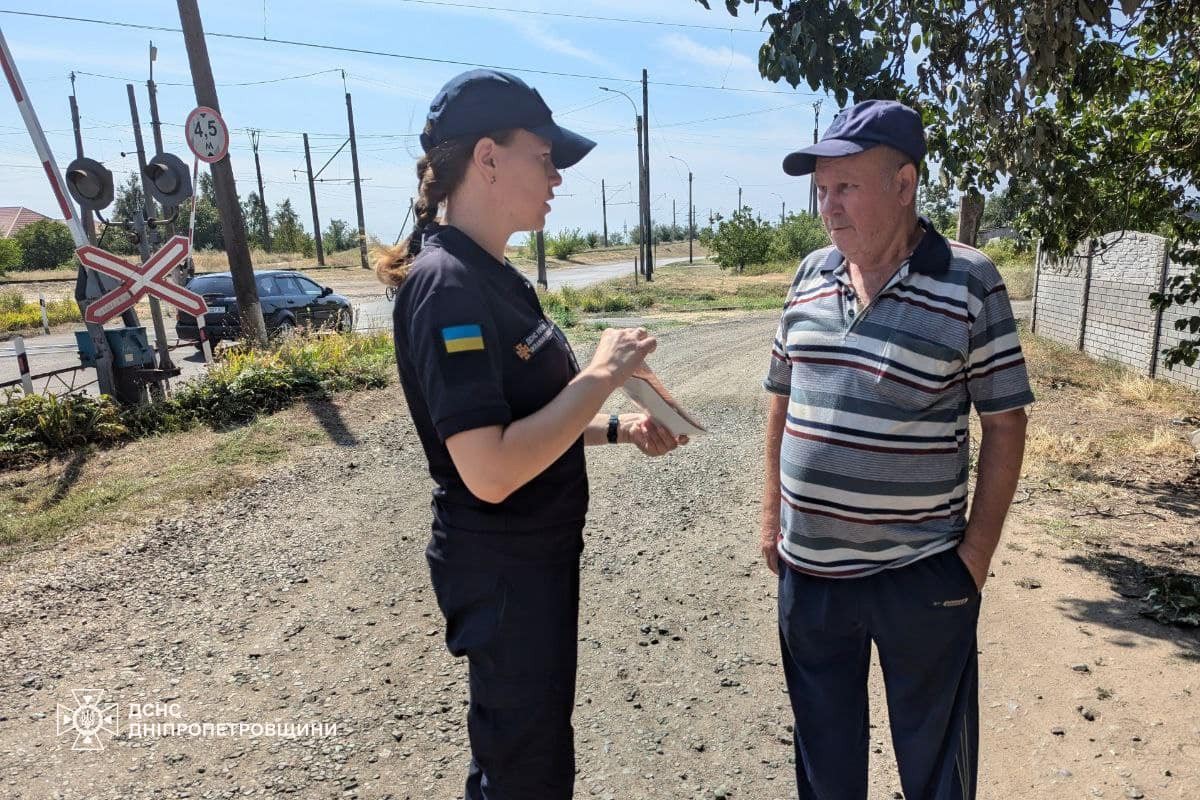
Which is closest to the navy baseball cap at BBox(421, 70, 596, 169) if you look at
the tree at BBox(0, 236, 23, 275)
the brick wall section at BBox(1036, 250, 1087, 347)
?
the brick wall section at BBox(1036, 250, 1087, 347)

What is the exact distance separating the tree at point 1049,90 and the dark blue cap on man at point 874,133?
153 centimetres

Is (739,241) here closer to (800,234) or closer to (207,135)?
(800,234)

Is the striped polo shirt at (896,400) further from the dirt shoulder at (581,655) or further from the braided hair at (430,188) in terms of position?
the dirt shoulder at (581,655)

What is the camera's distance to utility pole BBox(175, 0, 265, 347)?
9.50 metres

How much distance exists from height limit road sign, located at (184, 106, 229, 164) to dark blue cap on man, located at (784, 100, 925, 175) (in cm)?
783

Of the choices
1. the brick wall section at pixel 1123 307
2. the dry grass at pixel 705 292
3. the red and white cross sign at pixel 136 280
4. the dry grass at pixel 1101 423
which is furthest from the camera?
the dry grass at pixel 705 292

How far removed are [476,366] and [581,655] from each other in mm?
2201

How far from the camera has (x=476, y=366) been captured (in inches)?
57.8

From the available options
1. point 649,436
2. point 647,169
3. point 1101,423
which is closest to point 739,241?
point 647,169

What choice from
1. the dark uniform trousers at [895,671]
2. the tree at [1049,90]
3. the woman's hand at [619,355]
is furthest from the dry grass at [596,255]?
the woman's hand at [619,355]

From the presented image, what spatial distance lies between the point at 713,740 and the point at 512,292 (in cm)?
188

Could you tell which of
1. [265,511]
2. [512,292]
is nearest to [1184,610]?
[512,292]

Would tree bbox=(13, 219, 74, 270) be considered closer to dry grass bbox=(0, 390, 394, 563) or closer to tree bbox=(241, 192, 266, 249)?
tree bbox=(241, 192, 266, 249)

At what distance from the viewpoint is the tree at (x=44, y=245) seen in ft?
148
